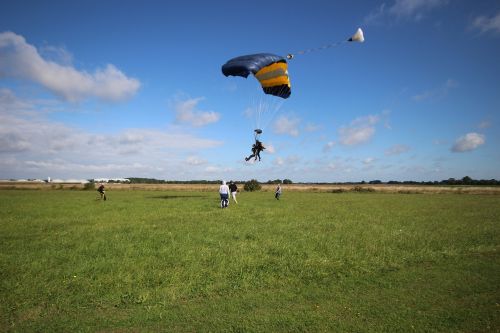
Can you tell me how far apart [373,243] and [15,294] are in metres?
11.0

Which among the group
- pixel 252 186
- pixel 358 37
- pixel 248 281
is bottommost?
pixel 248 281

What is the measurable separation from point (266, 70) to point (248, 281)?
1333 centimetres

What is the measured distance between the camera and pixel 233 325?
19.2 feet

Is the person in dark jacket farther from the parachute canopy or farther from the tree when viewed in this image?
the tree

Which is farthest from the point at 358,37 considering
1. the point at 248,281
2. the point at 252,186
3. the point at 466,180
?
the point at 466,180

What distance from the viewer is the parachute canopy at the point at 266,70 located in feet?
57.9

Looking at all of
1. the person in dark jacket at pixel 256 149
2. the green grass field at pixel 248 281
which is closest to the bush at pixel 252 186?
the person in dark jacket at pixel 256 149

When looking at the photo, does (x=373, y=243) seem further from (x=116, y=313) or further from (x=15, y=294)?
(x=15, y=294)

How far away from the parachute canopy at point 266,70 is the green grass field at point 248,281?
871 centimetres

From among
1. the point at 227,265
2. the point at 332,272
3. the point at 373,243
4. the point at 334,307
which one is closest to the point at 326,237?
the point at 373,243

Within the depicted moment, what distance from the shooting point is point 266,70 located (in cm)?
1836

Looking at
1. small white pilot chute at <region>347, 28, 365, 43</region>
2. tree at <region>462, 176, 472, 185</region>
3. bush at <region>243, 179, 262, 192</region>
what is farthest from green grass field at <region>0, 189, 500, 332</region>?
tree at <region>462, 176, 472, 185</region>

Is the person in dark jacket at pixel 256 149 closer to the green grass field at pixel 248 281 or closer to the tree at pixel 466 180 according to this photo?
the green grass field at pixel 248 281

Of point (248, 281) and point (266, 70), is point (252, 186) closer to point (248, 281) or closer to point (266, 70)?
point (266, 70)
